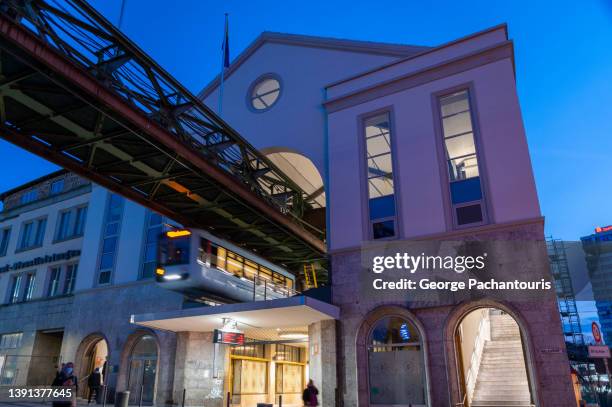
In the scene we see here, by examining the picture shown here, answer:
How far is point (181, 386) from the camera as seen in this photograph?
2145cm

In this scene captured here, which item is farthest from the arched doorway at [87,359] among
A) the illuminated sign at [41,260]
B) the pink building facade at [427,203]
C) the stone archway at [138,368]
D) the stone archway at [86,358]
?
the pink building facade at [427,203]

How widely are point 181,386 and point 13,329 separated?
667 inches

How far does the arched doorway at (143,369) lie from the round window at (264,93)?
1358cm

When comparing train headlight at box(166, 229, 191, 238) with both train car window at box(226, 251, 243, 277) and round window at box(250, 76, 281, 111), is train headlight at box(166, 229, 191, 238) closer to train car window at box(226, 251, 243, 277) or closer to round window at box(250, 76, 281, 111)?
train car window at box(226, 251, 243, 277)

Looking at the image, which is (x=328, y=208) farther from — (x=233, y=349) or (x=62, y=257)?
(x=62, y=257)

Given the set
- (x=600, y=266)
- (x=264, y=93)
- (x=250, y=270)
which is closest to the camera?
(x=250, y=270)

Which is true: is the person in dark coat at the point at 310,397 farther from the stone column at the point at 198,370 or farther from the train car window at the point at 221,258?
the train car window at the point at 221,258

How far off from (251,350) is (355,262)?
7.99m

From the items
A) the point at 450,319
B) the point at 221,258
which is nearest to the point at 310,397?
the point at 450,319

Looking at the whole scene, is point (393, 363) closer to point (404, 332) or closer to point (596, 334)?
point (404, 332)

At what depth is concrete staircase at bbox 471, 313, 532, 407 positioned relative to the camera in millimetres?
16594

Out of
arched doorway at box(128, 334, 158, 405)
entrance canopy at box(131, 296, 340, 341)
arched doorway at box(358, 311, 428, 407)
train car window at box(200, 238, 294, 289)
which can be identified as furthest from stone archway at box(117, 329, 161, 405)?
arched doorway at box(358, 311, 428, 407)

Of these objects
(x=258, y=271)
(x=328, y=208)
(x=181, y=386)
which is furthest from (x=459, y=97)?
(x=181, y=386)

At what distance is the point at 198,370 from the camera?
21406mm
